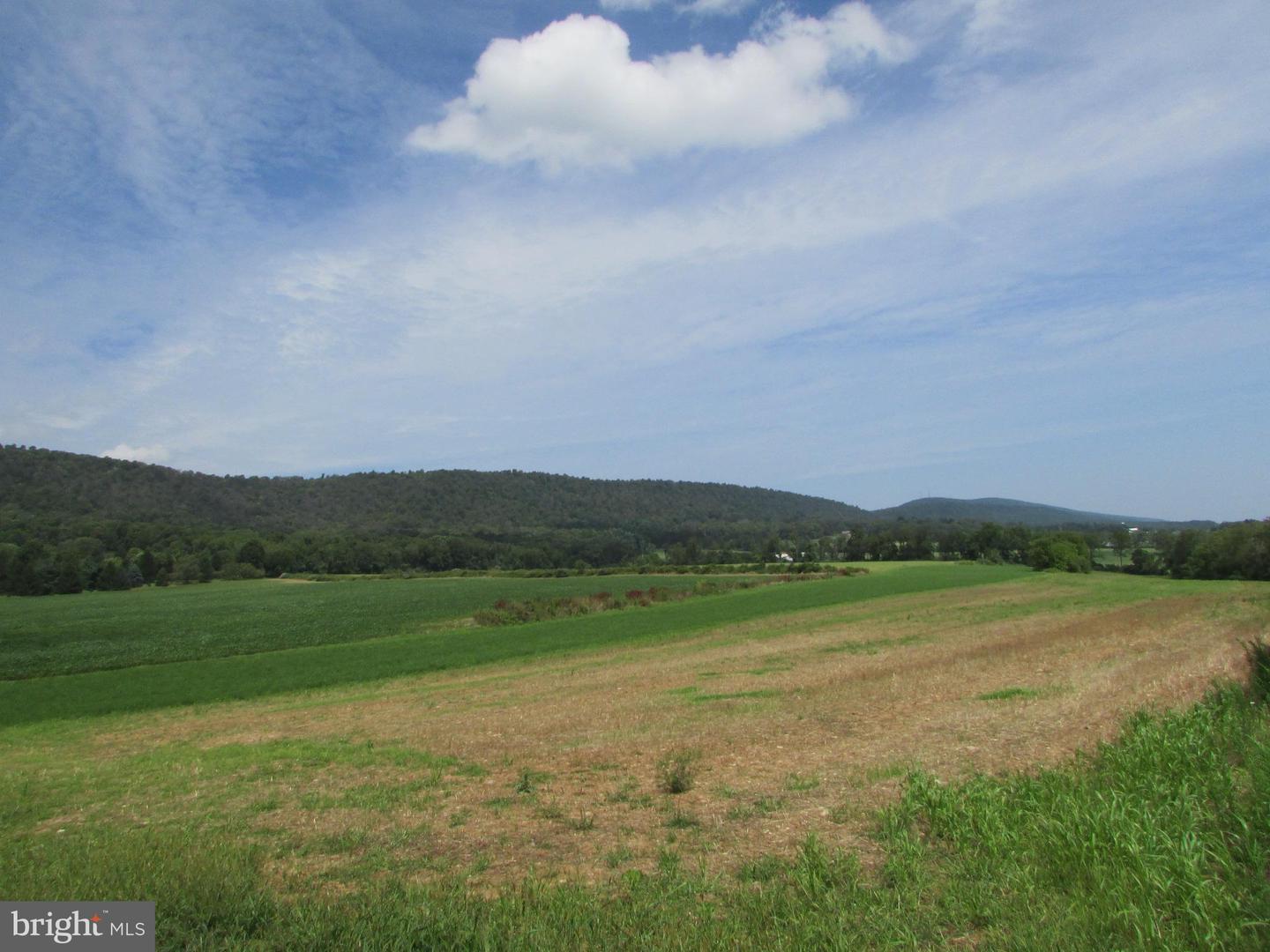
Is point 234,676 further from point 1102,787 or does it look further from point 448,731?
point 1102,787

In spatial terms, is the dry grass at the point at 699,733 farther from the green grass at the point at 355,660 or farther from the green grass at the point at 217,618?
the green grass at the point at 217,618

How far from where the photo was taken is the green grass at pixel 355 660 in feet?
99.3

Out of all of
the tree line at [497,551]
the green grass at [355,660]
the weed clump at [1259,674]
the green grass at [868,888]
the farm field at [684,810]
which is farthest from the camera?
the tree line at [497,551]

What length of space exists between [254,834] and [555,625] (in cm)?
4279

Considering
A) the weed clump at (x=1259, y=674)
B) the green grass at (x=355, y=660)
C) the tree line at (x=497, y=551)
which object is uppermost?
the tree line at (x=497, y=551)

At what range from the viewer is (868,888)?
6.31 meters

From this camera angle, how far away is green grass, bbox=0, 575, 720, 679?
1804 inches

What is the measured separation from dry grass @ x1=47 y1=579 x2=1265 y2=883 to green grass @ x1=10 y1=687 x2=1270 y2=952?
597 mm

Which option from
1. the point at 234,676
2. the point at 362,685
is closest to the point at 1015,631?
the point at 362,685

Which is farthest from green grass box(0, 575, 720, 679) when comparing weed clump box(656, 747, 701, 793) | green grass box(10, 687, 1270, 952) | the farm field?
green grass box(10, 687, 1270, 952)

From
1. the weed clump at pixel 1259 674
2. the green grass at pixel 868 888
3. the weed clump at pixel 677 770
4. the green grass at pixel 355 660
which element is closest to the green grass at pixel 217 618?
the green grass at pixel 355 660

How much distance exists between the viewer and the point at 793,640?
34.2m

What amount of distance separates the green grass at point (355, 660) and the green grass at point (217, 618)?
488 centimetres

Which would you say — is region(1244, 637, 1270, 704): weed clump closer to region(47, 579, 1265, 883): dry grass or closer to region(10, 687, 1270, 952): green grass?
region(47, 579, 1265, 883): dry grass
